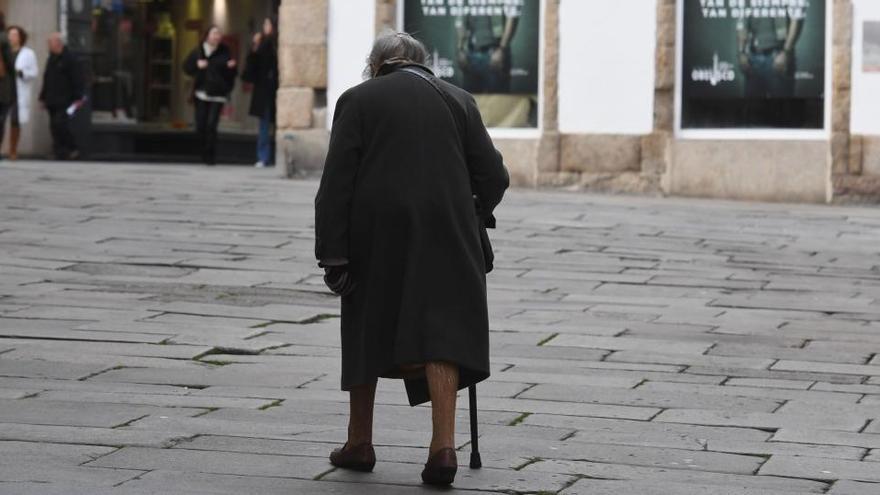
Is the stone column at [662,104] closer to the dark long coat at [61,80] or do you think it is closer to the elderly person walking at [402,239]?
the dark long coat at [61,80]

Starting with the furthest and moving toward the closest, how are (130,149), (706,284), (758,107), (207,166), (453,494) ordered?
(130,149)
(207,166)
(758,107)
(706,284)
(453,494)

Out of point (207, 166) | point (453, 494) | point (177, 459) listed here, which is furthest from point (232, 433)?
point (207, 166)

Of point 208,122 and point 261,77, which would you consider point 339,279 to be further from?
point 208,122

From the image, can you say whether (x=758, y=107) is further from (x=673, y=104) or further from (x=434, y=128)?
(x=434, y=128)

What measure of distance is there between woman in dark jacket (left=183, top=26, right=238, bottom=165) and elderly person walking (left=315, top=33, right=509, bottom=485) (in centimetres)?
1566

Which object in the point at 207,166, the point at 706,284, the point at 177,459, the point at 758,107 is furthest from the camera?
the point at 207,166

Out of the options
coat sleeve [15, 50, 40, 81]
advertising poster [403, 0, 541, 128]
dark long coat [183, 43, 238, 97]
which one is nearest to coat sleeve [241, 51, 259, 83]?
dark long coat [183, 43, 238, 97]

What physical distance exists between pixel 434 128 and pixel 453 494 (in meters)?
1.14

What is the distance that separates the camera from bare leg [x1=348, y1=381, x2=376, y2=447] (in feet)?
18.5

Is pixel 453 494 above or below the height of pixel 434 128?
below

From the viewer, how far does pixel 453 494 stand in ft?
17.5

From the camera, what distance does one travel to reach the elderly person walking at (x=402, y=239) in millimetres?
5477

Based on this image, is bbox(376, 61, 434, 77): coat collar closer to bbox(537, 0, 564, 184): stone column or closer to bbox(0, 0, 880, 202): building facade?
bbox(0, 0, 880, 202): building facade

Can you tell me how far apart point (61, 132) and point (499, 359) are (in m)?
14.2
